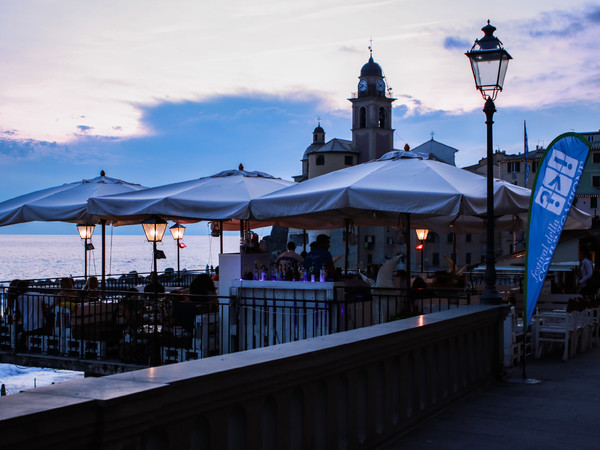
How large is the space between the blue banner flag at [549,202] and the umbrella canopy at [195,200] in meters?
5.15

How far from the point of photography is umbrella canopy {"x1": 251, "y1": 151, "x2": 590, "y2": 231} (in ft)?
32.1

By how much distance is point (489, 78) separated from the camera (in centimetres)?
921

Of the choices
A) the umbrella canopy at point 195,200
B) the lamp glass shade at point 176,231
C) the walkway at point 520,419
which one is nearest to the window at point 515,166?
the lamp glass shade at point 176,231

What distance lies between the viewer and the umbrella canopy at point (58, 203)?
1496cm

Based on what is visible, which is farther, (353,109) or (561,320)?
(353,109)

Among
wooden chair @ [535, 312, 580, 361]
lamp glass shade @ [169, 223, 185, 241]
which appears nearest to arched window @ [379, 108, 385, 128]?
lamp glass shade @ [169, 223, 185, 241]

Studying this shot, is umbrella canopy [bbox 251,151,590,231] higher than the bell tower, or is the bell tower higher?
the bell tower

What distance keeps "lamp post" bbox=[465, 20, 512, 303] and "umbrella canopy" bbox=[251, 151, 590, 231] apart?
75 cm

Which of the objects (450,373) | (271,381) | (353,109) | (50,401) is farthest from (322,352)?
(353,109)

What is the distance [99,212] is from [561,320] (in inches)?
326

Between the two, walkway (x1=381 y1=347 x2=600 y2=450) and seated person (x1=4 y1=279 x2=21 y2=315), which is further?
seated person (x1=4 y1=279 x2=21 y2=315)

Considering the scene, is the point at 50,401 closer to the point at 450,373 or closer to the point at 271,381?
the point at 271,381

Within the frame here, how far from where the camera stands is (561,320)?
11438mm

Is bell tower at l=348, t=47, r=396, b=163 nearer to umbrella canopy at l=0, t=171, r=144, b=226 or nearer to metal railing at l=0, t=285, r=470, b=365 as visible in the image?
umbrella canopy at l=0, t=171, r=144, b=226
